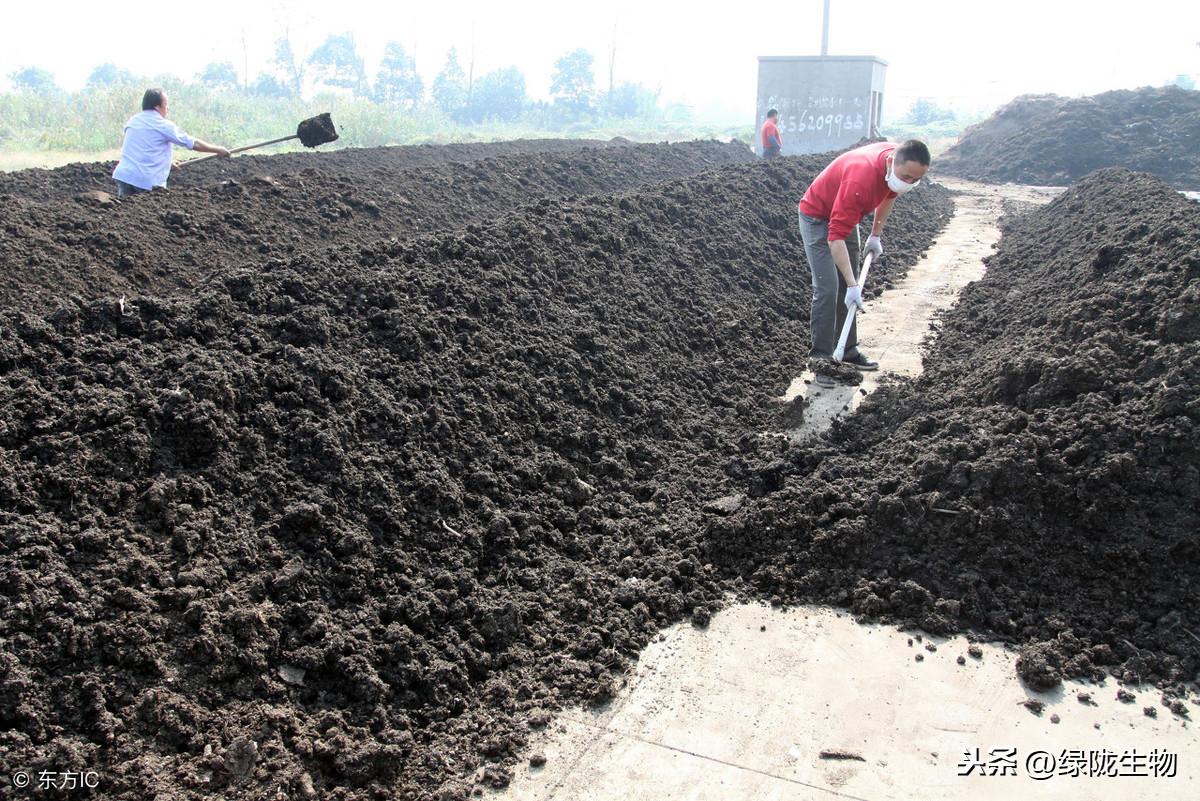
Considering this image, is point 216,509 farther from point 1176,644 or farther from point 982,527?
point 1176,644

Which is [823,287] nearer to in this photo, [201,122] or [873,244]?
[873,244]

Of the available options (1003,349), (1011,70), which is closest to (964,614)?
(1003,349)

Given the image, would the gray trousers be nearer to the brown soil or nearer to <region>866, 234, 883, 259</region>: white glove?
<region>866, 234, 883, 259</region>: white glove

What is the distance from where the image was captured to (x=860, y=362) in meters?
7.10

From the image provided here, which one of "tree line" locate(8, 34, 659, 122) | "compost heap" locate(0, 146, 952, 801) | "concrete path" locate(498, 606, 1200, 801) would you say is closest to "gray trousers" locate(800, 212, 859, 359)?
"compost heap" locate(0, 146, 952, 801)

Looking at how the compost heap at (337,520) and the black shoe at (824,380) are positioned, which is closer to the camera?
the compost heap at (337,520)

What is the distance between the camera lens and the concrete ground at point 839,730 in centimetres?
308

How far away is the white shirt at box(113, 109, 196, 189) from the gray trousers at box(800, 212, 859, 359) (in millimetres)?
6334

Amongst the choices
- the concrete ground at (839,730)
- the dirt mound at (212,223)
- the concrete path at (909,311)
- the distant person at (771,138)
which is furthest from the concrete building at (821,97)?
the concrete ground at (839,730)

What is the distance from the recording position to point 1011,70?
303 ft

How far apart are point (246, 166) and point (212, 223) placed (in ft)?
22.1

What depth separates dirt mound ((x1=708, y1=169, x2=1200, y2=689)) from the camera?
151 inches

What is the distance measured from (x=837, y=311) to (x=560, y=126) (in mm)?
39793

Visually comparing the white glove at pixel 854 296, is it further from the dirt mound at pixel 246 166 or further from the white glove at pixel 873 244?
the dirt mound at pixel 246 166
